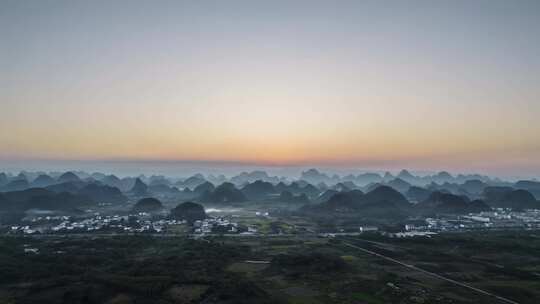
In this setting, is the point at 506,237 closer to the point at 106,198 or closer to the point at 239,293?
the point at 239,293

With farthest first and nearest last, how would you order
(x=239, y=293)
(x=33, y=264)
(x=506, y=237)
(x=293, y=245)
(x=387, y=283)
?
1. (x=506, y=237)
2. (x=293, y=245)
3. (x=33, y=264)
4. (x=387, y=283)
5. (x=239, y=293)

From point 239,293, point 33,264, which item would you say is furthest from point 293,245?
point 33,264

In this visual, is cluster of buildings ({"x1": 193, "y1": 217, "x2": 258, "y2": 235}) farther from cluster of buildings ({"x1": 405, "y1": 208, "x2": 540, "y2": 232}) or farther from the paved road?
cluster of buildings ({"x1": 405, "y1": 208, "x2": 540, "y2": 232})

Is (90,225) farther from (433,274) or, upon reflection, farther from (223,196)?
(223,196)

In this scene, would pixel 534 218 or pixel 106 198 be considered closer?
pixel 534 218

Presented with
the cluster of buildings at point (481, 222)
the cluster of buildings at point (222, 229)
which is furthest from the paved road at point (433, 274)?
the cluster of buildings at point (481, 222)

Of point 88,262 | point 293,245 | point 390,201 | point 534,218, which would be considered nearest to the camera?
point 88,262

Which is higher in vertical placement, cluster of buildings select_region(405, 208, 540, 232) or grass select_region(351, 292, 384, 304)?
grass select_region(351, 292, 384, 304)

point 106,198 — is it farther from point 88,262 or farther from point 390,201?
point 390,201

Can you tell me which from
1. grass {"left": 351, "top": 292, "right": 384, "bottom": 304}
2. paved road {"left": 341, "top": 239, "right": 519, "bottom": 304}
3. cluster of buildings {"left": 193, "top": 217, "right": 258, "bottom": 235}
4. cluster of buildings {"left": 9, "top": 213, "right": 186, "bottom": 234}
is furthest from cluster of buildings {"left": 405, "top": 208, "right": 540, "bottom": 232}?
cluster of buildings {"left": 9, "top": 213, "right": 186, "bottom": 234}

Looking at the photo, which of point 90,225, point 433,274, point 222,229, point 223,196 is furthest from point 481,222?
point 90,225
